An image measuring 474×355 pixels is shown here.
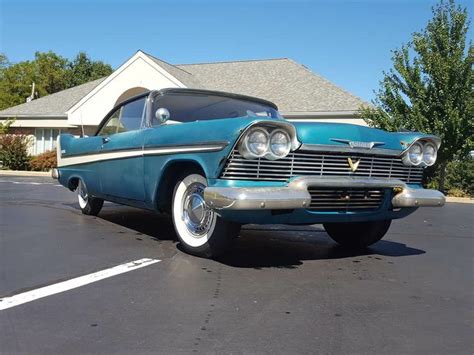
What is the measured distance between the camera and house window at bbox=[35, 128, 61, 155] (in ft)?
93.3

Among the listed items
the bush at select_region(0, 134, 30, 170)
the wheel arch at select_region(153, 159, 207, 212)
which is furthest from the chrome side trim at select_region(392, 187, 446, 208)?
the bush at select_region(0, 134, 30, 170)

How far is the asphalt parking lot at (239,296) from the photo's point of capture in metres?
2.79

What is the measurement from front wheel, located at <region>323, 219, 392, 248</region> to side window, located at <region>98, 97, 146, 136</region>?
97.9 inches

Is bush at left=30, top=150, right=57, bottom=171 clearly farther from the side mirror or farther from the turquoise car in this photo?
the side mirror

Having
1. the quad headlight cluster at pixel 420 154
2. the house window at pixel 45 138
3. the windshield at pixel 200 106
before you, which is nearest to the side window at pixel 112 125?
the windshield at pixel 200 106

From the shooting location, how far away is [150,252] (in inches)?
195

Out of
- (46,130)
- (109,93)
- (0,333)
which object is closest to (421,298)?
(0,333)

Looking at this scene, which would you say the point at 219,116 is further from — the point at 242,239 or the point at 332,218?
the point at 332,218

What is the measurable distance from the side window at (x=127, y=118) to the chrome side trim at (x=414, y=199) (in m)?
2.79

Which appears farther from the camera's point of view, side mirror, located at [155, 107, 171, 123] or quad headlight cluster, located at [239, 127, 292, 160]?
side mirror, located at [155, 107, 171, 123]

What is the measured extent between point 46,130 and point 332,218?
1066 inches

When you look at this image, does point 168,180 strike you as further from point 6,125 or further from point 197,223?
point 6,125

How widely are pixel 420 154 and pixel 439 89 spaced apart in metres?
13.0

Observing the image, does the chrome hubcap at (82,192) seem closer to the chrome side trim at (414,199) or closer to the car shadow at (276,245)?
the car shadow at (276,245)
